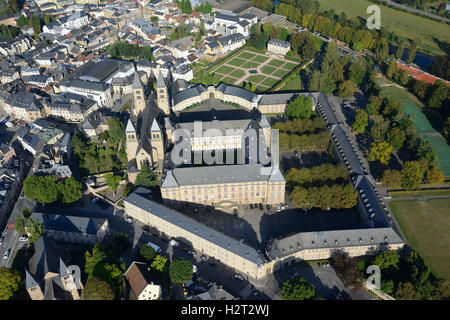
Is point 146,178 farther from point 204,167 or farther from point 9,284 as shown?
point 9,284

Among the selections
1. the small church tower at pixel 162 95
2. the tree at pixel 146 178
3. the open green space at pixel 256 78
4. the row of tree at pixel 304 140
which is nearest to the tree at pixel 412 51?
the open green space at pixel 256 78

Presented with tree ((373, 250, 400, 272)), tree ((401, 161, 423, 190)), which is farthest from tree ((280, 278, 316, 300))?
tree ((401, 161, 423, 190))

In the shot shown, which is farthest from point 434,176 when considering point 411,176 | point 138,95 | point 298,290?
point 138,95

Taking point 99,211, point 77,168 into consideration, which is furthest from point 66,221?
point 77,168

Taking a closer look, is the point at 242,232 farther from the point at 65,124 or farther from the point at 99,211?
the point at 65,124

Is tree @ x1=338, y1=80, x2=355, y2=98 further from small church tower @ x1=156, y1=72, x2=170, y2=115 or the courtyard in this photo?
small church tower @ x1=156, y1=72, x2=170, y2=115

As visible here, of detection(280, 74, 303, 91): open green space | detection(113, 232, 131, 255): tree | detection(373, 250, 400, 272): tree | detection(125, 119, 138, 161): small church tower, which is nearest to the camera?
detection(373, 250, 400, 272): tree
